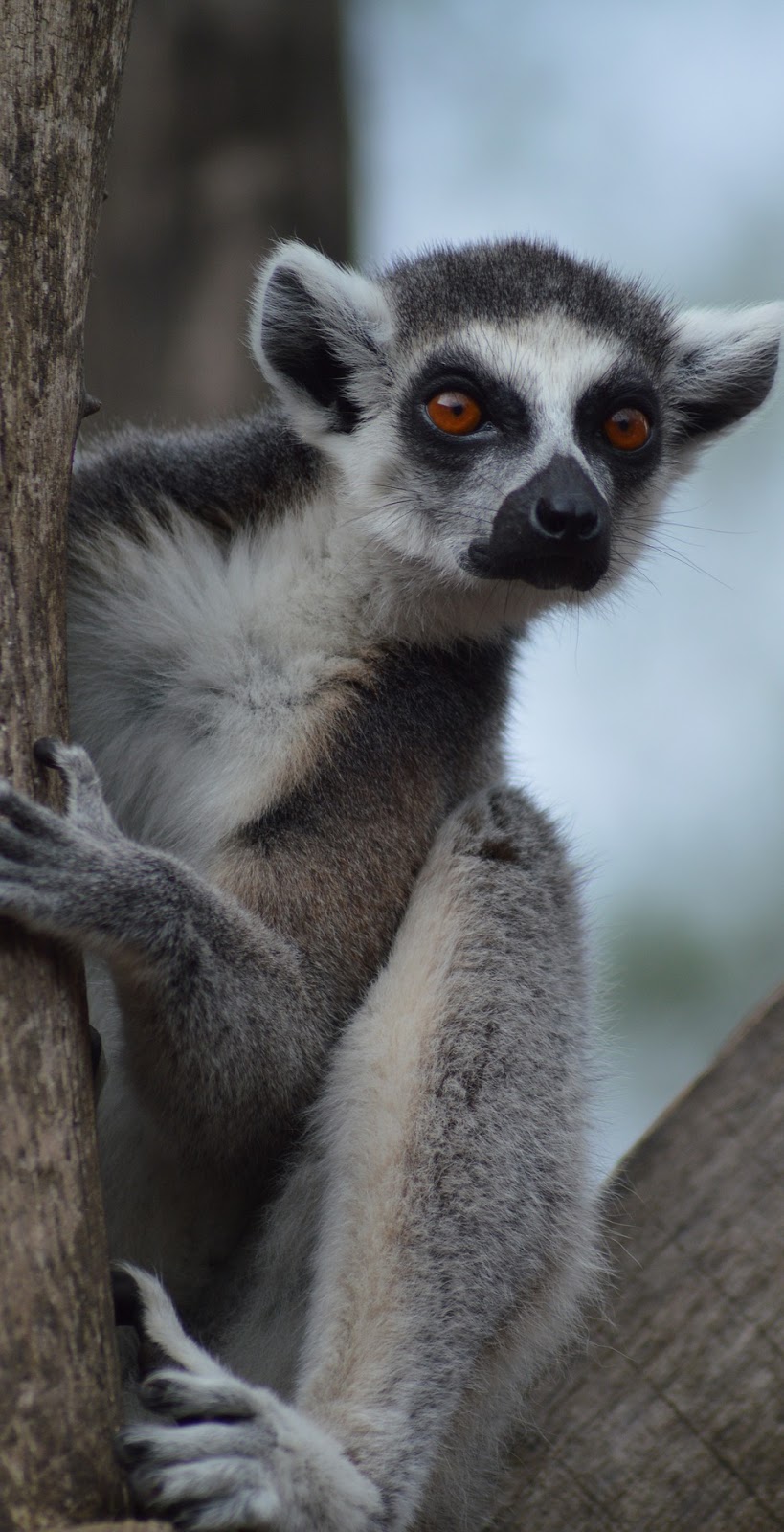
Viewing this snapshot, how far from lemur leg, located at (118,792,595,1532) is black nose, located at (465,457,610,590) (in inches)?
28.4

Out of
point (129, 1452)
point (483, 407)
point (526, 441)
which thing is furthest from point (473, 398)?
point (129, 1452)

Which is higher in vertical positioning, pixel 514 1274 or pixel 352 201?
pixel 352 201

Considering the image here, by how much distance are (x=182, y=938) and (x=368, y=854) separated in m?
0.74

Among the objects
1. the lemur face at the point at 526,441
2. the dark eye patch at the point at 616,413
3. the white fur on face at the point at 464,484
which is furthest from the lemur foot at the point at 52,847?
the dark eye patch at the point at 616,413

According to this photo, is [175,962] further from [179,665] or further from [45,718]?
[179,665]

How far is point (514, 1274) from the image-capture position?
12.4 ft

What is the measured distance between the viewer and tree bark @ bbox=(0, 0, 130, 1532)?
253 centimetres

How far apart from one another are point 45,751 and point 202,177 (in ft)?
15.9

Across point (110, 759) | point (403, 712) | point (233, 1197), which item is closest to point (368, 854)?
point (403, 712)

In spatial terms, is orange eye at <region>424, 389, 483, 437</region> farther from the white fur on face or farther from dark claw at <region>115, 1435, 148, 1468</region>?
dark claw at <region>115, 1435, 148, 1468</region>

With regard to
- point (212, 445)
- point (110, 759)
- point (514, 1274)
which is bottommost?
point (514, 1274)

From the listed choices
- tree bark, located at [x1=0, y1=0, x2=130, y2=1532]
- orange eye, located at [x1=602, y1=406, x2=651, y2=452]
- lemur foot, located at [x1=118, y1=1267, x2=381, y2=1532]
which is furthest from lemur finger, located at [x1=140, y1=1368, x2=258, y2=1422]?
orange eye, located at [x1=602, y1=406, x2=651, y2=452]

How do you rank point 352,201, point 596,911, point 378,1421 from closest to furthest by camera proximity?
point 378,1421, point 596,911, point 352,201

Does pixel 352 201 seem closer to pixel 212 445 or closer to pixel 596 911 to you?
pixel 212 445
